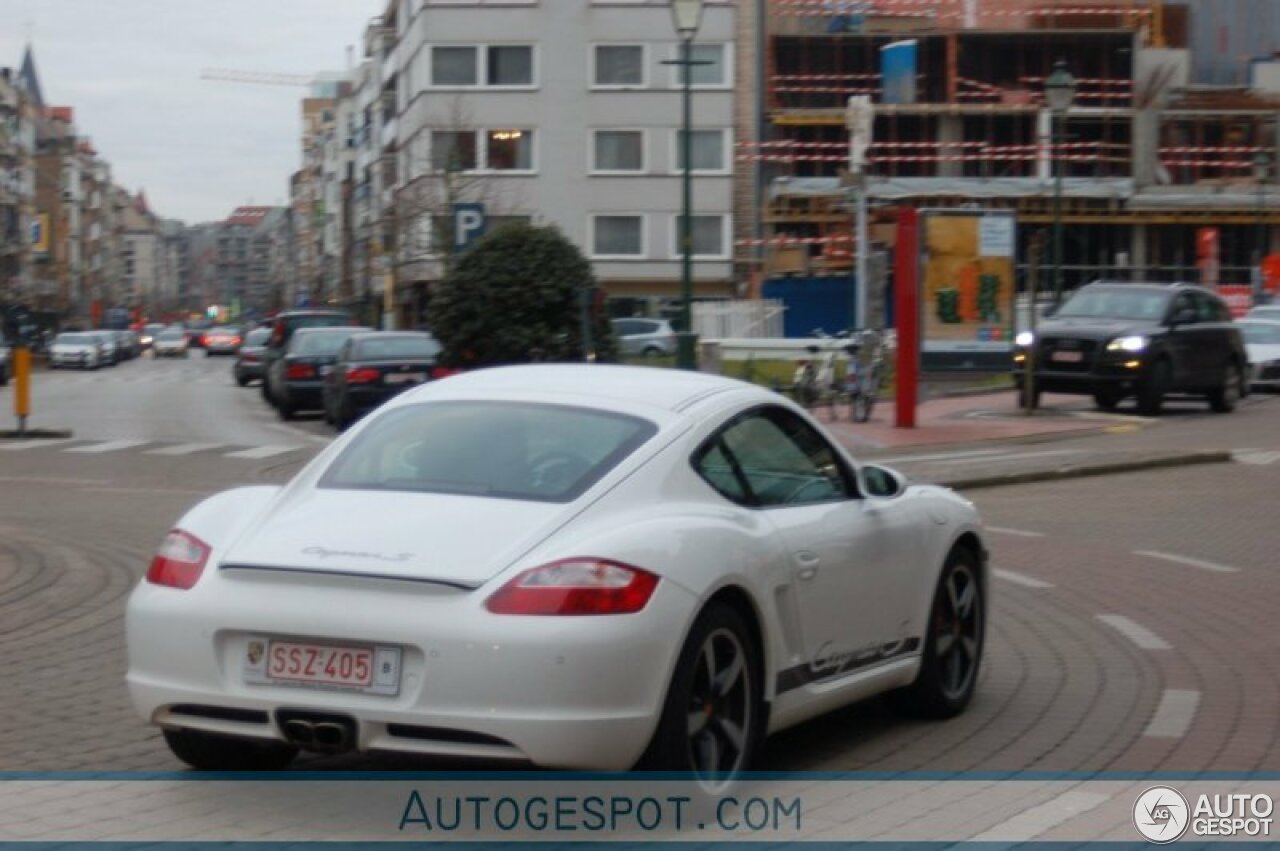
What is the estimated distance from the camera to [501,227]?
31.0 metres

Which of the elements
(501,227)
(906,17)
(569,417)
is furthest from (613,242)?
(569,417)

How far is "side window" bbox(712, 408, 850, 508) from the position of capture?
747 centimetres

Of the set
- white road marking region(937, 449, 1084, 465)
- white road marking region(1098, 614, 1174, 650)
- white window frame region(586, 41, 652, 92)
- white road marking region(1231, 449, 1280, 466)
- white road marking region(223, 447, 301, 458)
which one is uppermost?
white window frame region(586, 41, 652, 92)

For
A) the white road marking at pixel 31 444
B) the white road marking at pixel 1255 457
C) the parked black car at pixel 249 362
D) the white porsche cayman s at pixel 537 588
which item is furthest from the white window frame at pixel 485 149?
the white porsche cayman s at pixel 537 588

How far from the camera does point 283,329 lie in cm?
4691

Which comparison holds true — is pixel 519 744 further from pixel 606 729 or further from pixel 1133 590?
pixel 1133 590

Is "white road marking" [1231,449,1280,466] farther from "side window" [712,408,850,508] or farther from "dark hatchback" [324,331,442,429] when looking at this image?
"side window" [712,408,850,508]

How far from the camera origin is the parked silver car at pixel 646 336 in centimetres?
5770

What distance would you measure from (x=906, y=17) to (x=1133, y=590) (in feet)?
214

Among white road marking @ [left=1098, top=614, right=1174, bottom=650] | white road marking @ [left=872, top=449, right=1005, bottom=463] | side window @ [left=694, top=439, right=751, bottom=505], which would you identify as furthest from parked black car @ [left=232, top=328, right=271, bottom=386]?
side window @ [left=694, top=439, right=751, bottom=505]

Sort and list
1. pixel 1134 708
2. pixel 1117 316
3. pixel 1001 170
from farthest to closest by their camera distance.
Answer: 1. pixel 1001 170
2. pixel 1117 316
3. pixel 1134 708

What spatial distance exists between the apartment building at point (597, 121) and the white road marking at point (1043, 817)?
226ft

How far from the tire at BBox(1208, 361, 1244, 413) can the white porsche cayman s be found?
24.5 metres

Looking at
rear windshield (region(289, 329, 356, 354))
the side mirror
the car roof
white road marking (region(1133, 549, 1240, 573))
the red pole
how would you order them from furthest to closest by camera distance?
1. rear windshield (region(289, 329, 356, 354))
2. the red pole
3. white road marking (region(1133, 549, 1240, 573))
4. the side mirror
5. the car roof
